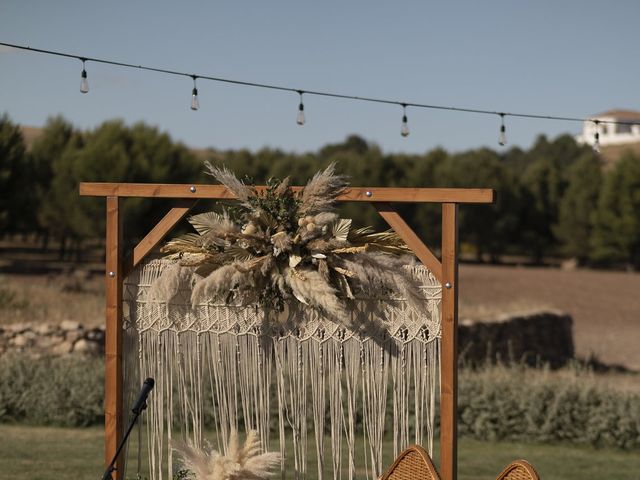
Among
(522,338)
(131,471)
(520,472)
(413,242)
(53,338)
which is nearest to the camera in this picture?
(520,472)

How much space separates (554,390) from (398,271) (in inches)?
A: 214

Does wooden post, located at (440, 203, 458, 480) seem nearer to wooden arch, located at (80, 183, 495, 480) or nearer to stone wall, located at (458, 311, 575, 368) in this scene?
wooden arch, located at (80, 183, 495, 480)

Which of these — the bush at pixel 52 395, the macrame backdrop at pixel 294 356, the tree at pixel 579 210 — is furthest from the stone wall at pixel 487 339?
the tree at pixel 579 210

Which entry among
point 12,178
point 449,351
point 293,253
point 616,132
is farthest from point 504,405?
point 616,132

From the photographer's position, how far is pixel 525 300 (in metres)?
22.9

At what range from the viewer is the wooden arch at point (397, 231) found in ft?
18.8

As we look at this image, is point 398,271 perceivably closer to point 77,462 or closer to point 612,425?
point 77,462

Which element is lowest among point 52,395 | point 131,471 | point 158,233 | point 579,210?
point 131,471

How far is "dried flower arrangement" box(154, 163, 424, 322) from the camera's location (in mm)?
5797

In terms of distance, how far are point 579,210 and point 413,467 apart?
40.6 meters

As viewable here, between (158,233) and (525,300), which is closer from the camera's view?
(158,233)

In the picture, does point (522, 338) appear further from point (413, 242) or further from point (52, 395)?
point (413, 242)

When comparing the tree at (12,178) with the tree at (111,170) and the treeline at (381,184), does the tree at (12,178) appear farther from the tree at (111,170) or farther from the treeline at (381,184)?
the tree at (111,170)

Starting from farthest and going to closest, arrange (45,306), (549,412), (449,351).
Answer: (45,306), (549,412), (449,351)
